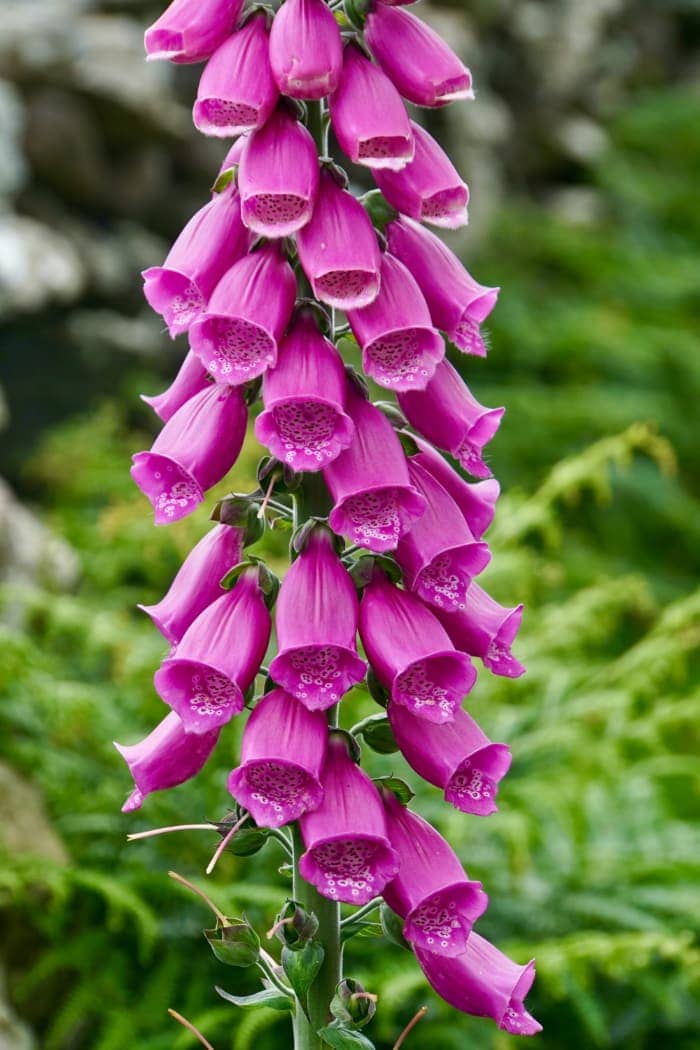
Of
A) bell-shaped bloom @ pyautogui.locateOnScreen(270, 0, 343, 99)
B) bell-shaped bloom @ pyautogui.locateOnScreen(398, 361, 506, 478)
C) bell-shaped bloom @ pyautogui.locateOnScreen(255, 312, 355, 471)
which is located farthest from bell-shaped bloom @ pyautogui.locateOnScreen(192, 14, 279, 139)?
bell-shaped bloom @ pyautogui.locateOnScreen(398, 361, 506, 478)

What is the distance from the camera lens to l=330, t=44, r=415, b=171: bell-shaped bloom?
1384 millimetres

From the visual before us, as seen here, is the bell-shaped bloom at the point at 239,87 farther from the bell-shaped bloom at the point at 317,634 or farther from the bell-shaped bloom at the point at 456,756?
the bell-shaped bloom at the point at 456,756

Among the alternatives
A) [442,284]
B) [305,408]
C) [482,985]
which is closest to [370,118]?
[442,284]

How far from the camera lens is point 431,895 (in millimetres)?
1411

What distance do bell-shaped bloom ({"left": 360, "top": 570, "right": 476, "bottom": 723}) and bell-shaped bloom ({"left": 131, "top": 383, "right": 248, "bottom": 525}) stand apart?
0.73 feet

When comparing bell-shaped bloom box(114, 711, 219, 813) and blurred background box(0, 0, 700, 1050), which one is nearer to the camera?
bell-shaped bloom box(114, 711, 219, 813)

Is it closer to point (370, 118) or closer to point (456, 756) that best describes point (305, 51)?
point (370, 118)

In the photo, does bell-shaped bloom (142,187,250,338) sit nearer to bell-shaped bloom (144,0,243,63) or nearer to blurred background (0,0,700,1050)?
bell-shaped bloom (144,0,243,63)

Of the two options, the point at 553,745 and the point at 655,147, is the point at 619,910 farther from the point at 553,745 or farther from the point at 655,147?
the point at 655,147

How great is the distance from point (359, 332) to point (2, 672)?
2.04m

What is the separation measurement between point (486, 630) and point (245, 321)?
439 mm

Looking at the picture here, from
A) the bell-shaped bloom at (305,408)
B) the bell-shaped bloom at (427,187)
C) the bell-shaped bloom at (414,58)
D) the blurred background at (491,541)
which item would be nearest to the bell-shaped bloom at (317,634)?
the bell-shaped bloom at (305,408)

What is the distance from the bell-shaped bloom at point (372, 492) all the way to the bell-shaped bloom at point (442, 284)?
169mm

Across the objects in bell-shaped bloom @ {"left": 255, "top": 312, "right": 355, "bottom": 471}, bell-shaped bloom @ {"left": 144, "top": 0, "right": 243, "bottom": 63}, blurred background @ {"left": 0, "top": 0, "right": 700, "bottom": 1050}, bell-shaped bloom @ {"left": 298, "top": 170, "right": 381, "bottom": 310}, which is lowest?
blurred background @ {"left": 0, "top": 0, "right": 700, "bottom": 1050}
